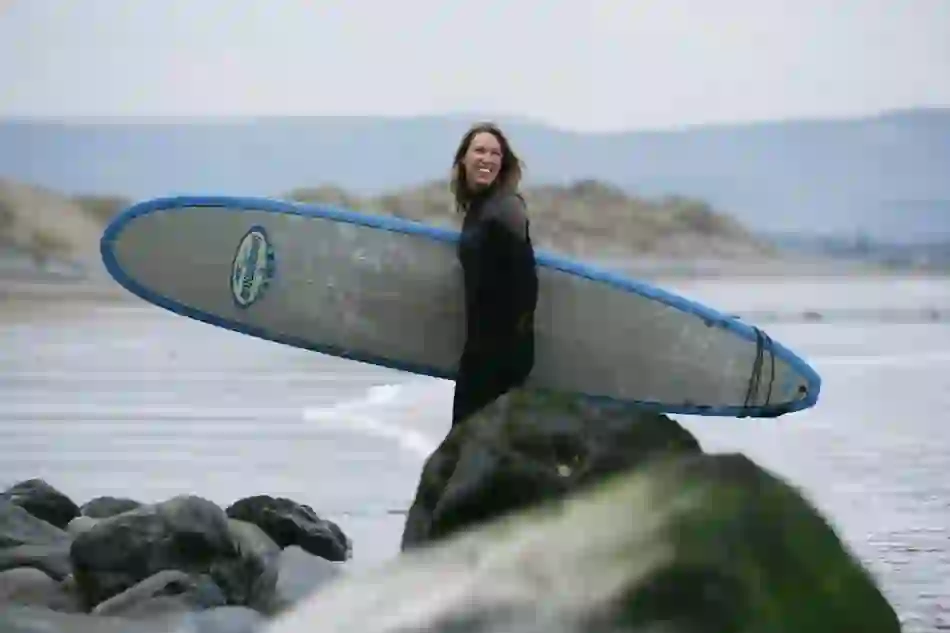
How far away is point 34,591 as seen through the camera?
11.5 ft

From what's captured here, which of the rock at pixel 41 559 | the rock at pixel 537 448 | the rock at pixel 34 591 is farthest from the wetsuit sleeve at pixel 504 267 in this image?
the rock at pixel 41 559

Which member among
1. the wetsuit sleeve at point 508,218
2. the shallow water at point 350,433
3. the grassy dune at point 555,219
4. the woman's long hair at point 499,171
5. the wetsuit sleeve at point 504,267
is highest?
the woman's long hair at point 499,171

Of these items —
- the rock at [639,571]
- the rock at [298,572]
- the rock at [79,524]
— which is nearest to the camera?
the rock at [639,571]

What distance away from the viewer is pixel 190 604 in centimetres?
329

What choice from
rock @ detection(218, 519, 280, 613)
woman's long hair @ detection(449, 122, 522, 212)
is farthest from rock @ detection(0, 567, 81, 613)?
woman's long hair @ detection(449, 122, 522, 212)

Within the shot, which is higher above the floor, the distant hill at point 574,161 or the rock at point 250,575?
the distant hill at point 574,161

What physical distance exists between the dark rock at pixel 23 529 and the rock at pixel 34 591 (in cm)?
27

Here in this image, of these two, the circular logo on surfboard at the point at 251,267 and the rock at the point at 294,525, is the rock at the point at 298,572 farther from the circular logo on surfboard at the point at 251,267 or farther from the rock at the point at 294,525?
the circular logo on surfboard at the point at 251,267

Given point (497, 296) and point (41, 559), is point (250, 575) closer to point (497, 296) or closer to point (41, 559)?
point (41, 559)

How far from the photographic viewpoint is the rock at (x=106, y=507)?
447cm

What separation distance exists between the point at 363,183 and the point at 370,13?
2.12 metres

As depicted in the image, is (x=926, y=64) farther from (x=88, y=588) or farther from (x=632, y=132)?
(x=88, y=588)

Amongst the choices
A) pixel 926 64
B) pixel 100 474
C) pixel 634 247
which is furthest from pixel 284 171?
pixel 100 474

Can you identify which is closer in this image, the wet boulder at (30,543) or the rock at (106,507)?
the wet boulder at (30,543)
